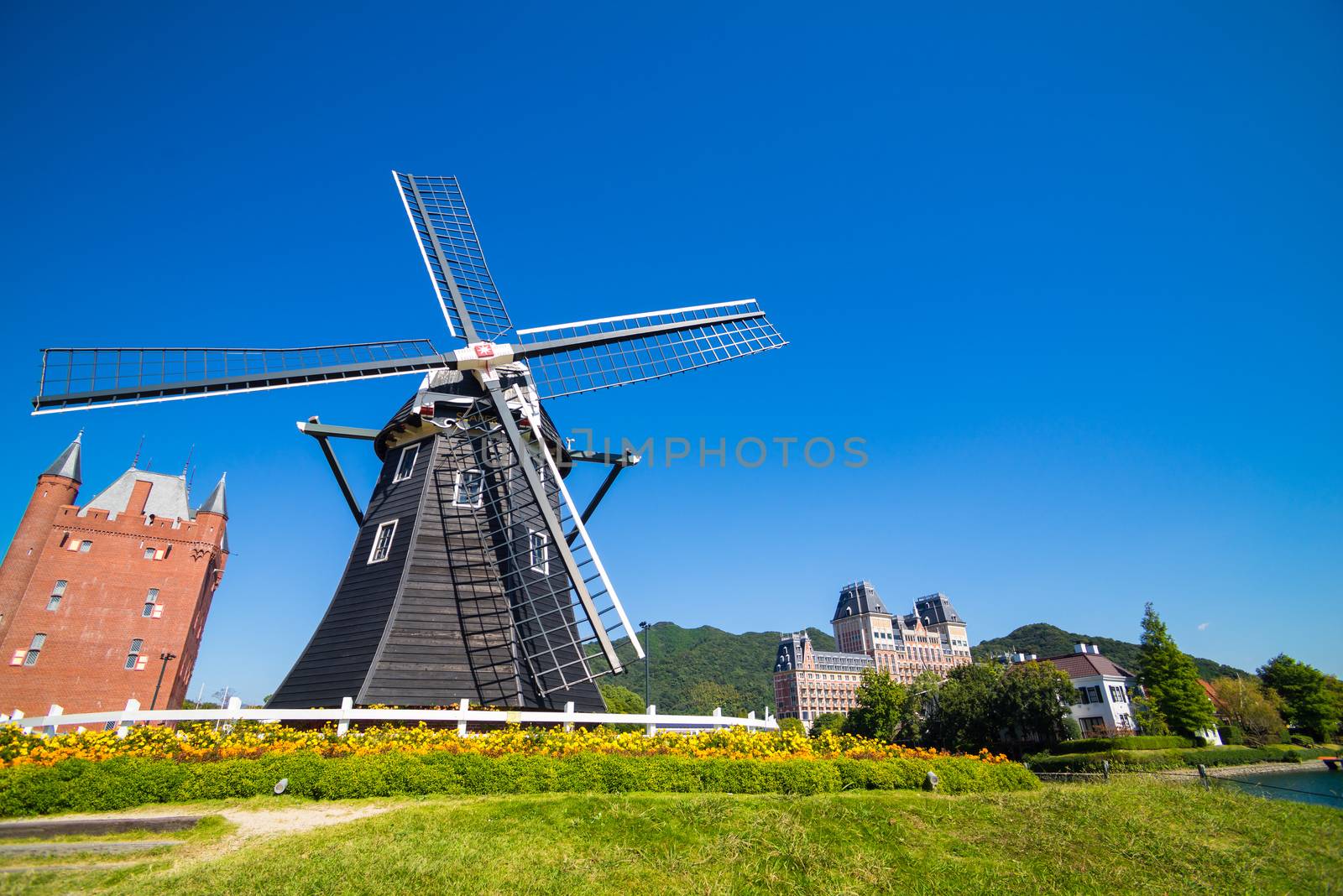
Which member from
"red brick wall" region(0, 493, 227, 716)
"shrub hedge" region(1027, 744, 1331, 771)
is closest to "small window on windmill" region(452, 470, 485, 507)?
"shrub hedge" region(1027, 744, 1331, 771)

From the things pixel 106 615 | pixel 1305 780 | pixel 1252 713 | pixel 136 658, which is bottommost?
pixel 1305 780

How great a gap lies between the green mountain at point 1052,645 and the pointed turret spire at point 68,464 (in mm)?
142872

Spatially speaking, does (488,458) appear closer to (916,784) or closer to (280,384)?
Result: (280,384)

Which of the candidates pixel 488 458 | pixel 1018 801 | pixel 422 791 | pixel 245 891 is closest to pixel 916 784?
pixel 1018 801

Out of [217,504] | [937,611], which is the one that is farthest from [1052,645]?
[217,504]

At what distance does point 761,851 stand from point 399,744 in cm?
727

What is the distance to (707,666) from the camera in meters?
156

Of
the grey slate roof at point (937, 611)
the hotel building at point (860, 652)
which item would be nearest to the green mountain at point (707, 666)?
the hotel building at point (860, 652)

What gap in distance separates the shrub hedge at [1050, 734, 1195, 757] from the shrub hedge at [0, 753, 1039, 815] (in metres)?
35.5

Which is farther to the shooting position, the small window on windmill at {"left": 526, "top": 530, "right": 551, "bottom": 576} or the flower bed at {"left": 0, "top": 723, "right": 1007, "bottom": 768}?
the small window on windmill at {"left": 526, "top": 530, "right": 551, "bottom": 576}

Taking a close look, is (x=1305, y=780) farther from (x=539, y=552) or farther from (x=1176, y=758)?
(x=539, y=552)

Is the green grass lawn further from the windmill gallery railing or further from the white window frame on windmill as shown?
the white window frame on windmill

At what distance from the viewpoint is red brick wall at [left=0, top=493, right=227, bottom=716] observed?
35.2 m

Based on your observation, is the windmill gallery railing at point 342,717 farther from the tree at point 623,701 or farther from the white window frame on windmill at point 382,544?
the tree at point 623,701
